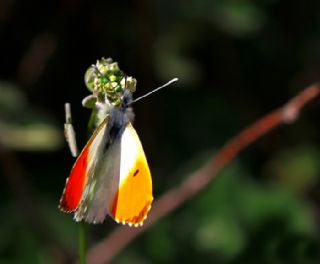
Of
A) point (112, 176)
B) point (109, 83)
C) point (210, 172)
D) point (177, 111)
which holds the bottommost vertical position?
point (177, 111)

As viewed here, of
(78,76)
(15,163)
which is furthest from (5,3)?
(15,163)

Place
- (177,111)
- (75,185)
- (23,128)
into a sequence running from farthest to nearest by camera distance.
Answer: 1. (177,111)
2. (23,128)
3. (75,185)

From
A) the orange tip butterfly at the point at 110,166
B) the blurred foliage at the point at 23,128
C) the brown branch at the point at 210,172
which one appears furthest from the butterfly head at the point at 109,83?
the blurred foliage at the point at 23,128

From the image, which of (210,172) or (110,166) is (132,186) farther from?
(210,172)

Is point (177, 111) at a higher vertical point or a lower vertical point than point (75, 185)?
lower

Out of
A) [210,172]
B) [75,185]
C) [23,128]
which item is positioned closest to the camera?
[75,185]

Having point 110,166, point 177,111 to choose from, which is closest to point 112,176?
point 110,166
